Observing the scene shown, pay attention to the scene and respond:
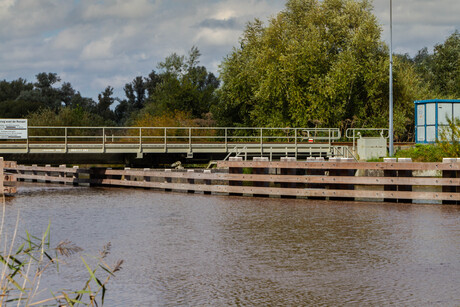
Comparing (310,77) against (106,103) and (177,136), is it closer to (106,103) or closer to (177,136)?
(177,136)

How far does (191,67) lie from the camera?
289 feet

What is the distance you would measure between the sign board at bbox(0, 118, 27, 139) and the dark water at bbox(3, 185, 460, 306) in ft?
37.6

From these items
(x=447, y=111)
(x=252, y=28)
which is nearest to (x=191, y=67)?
(x=252, y=28)

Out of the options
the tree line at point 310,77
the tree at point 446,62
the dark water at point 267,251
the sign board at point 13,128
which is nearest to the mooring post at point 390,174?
the dark water at point 267,251

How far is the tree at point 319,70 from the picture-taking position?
50.8m

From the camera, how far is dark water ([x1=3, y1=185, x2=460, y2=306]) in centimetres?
869

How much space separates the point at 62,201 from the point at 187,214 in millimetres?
6555

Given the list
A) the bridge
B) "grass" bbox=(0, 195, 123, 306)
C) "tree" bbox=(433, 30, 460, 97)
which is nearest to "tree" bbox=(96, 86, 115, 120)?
"tree" bbox=(433, 30, 460, 97)

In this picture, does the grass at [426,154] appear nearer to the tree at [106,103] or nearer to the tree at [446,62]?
the tree at [446,62]

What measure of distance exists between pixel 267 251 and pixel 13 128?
884 inches

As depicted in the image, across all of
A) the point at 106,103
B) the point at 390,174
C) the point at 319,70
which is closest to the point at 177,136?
the point at 319,70

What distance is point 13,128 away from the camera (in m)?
31.5

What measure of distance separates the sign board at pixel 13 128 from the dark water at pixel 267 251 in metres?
11.5

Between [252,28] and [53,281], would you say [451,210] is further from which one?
[252,28]
